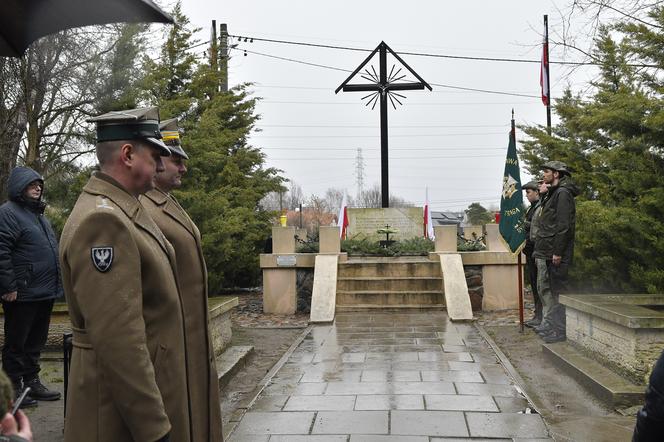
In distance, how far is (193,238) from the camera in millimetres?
3383

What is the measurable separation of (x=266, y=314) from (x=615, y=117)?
7.26 meters

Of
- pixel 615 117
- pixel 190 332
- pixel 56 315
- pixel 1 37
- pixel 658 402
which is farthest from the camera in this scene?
pixel 615 117

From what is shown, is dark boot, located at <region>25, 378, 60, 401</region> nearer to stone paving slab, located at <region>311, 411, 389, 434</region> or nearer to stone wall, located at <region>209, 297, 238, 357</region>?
stone wall, located at <region>209, 297, 238, 357</region>

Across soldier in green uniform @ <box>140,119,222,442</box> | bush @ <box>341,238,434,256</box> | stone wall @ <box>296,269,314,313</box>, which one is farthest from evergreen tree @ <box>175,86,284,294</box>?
soldier in green uniform @ <box>140,119,222,442</box>

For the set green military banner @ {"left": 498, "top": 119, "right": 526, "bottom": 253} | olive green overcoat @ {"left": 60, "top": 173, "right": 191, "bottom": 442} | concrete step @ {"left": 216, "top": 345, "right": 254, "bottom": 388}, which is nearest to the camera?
olive green overcoat @ {"left": 60, "top": 173, "right": 191, "bottom": 442}

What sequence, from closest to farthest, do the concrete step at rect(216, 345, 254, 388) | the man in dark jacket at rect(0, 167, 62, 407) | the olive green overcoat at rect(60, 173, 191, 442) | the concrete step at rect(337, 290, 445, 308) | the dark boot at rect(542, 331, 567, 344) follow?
the olive green overcoat at rect(60, 173, 191, 442), the man in dark jacket at rect(0, 167, 62, 407), the concrete step at rect(216, 345, 254, 388), the dark boot at rect(542, 331, 567, 344), the concrete step at rect(337, 290, 445, 308)

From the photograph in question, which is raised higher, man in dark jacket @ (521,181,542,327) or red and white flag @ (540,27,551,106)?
red and white flag @ (540,27,551,106)

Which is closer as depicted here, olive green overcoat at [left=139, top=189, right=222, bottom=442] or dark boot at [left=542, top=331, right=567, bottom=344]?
olive green overcoat at [left=139, top=189, right=222, bottom=442]

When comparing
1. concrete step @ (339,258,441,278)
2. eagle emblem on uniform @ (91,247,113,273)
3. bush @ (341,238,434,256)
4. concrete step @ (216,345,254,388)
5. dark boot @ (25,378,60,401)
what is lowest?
concrete step @ (216,345,254,388)

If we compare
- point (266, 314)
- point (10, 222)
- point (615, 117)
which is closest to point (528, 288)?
point (266, 314)

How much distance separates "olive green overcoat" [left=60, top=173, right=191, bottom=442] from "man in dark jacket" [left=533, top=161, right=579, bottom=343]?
21.2 ft

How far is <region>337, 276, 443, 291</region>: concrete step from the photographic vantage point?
12.7m

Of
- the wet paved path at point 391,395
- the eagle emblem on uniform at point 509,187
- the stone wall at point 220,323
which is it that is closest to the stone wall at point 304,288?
the wet paved path at point 391,395

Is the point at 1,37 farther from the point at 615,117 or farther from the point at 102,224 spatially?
the point at 615,117
